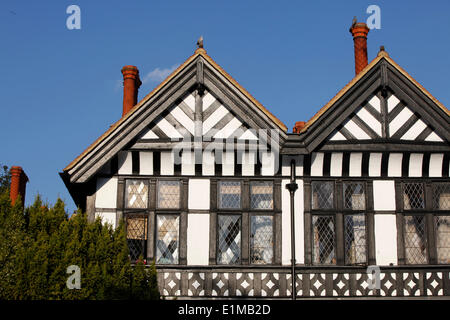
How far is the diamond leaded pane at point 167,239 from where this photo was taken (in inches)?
544

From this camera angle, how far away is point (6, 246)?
11.2 m

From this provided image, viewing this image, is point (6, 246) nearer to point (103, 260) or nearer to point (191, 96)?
point (103, 260)

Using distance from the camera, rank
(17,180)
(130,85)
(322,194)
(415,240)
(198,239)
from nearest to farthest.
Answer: (198,239), (415,240), (322,194), (130,85), (17,180)

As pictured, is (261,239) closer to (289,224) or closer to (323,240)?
(289,224)

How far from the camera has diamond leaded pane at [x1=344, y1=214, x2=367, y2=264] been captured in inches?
548

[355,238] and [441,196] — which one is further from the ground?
[441,196]

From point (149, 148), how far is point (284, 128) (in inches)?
125

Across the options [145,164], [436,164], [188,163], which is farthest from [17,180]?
[436,164]

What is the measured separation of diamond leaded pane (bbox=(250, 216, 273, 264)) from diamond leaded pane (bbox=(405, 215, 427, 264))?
3.22 metres

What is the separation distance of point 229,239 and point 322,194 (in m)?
2.47

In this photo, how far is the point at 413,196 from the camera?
14375 millimetres

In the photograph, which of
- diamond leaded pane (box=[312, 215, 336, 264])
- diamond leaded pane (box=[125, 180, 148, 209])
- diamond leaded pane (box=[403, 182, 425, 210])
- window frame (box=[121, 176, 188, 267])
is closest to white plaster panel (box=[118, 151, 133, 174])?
window frame (box=[121, 176, 188, 267])

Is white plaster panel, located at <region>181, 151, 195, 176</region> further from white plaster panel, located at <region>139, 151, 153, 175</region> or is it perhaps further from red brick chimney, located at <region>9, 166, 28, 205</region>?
red brick chimney, located at <region>9, 166, 28, 205</region>
